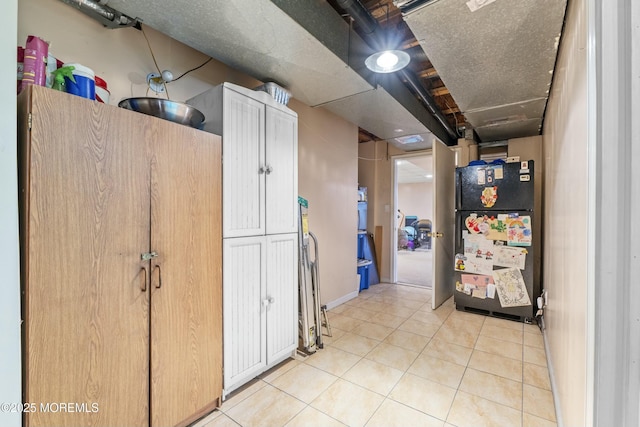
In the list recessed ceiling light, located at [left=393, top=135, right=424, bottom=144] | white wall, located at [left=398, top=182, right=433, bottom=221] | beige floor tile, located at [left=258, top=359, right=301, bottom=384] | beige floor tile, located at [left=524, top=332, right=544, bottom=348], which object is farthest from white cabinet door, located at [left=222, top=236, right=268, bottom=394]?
white wall, located at [left=398, top=182, right=433, bottom=221]

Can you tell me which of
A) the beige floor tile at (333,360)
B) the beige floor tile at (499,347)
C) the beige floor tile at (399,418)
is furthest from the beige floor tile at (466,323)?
the beige floor tile at (399,418)

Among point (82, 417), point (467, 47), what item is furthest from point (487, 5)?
point (82, 417)

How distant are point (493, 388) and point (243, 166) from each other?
2470mm

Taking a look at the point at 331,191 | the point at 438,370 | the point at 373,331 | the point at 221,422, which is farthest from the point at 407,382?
the point at 331,191

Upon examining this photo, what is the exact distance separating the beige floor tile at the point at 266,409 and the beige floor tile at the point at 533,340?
7.82 ft

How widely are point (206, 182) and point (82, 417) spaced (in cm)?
127

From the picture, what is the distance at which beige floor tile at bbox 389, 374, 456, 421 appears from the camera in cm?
175

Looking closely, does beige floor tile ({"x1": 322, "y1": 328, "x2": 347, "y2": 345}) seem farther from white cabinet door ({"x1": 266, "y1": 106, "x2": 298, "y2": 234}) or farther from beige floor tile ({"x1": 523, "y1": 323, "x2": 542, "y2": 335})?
beige floor tile ({"x1": 523, "y1": 323, "x2": 542, "y2": 335})

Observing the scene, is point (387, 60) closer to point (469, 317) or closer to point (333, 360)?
point (333, 360)

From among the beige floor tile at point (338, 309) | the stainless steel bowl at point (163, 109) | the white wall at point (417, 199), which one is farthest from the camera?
the white wall at point (417, 199)

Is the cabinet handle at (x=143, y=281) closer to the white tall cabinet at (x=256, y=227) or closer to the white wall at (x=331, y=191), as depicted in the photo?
the white tall cabinet at (x=256, y=227)

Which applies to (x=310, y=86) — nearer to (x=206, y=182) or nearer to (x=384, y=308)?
(x=206, y=182)

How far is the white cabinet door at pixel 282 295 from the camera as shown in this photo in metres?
2.12

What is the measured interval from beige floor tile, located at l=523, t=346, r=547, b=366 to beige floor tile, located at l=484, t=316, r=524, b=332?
19.0 inches
